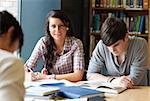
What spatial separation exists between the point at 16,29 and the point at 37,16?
280cm

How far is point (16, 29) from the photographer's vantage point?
1263mm

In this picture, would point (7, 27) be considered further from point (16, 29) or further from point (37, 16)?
point (37, 16)

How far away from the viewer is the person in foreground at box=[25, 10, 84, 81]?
2.93m

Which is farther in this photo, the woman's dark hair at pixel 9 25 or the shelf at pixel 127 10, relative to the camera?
the shelf at pixel 127 10

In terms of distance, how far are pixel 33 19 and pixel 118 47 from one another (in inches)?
69.5

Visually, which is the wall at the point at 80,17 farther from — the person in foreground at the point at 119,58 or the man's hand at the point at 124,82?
the man's hand at the point at 124,82

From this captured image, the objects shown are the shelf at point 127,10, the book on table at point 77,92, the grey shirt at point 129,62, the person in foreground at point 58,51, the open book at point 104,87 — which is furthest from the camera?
the shelf at point 127,10

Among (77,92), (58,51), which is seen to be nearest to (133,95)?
(77,92)

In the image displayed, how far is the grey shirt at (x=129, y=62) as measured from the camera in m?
2.60

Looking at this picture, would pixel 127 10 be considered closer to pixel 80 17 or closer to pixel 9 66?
pixel 80 17

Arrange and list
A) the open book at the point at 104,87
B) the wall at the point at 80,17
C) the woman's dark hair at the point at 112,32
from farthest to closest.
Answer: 1. the wall at the point at 80,17
2. the woman's dark hair at the point at 112,32
3. the open book at the point at 104,87

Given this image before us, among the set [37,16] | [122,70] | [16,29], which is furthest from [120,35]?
[37,16]

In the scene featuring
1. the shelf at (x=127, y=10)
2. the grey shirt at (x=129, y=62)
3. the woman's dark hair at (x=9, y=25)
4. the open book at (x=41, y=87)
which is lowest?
the open book at (x=41, y=87)

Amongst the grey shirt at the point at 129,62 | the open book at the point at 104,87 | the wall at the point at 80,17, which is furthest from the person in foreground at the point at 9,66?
the wall at the point at 80,17
